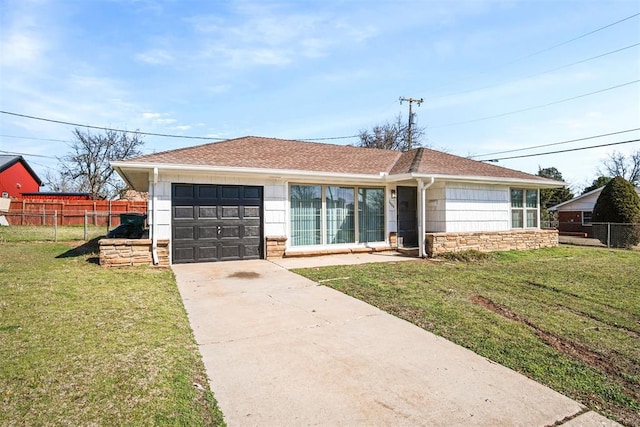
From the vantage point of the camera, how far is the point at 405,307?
5.30 m

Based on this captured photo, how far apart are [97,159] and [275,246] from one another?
29.3 meters

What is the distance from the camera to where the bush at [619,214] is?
1526cm

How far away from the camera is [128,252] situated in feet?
26.8

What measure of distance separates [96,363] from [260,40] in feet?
35.2

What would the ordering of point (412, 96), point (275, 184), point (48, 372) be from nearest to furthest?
point (48, 372), point (275, 184), point (412, 96)

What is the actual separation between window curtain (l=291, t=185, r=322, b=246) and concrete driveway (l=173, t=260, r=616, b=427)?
5.25m

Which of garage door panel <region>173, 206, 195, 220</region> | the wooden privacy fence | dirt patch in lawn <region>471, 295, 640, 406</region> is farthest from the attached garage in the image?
the wooden privacy fence

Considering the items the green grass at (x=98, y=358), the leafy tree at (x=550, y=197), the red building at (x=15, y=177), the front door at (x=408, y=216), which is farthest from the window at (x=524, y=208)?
the red building at (x=15, y=177)

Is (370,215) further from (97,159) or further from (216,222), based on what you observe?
(97,159)

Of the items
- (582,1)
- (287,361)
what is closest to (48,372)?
(287,361)

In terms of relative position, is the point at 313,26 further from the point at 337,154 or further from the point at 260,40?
the point at 337,154

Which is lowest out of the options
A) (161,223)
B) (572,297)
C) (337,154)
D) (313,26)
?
(572,297)

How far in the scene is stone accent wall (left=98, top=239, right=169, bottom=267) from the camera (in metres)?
7.91

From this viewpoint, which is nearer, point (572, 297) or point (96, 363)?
point (96, 363)
